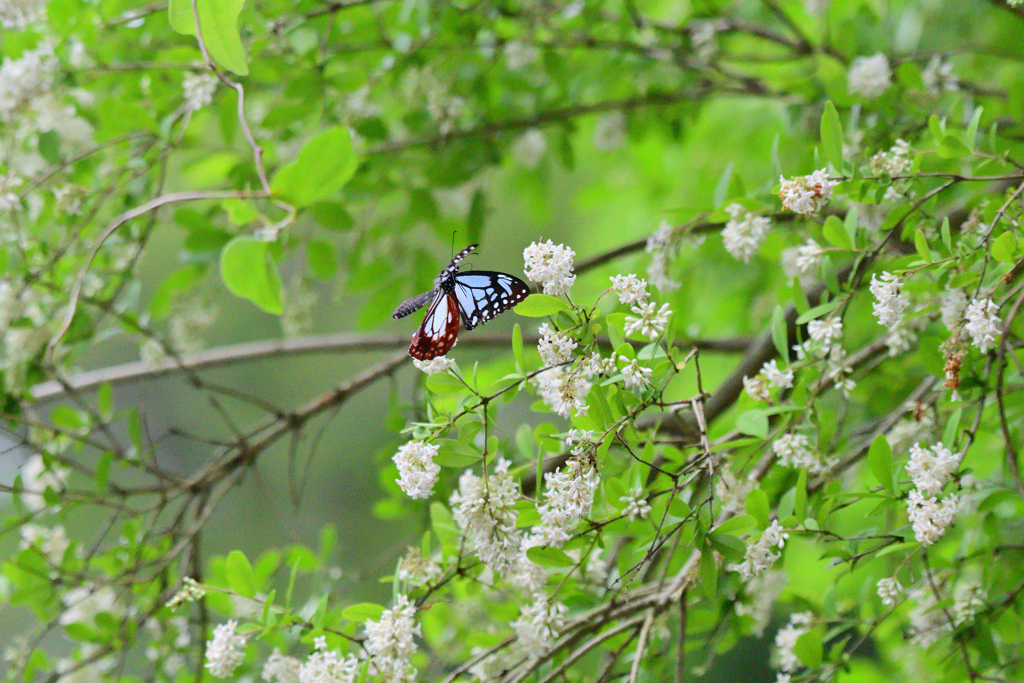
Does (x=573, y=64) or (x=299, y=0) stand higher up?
(x=573, y=64)

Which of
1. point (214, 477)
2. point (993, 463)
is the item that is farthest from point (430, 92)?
point (993, 463)

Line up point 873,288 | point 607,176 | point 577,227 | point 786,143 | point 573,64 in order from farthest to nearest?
point 577,227, point 607,176, point 573,64, point 786,143, point 873,288

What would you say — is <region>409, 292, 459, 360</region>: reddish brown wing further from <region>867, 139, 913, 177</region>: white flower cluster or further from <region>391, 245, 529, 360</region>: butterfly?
<region>867, 139, 913, 177</region>: white flower cluster

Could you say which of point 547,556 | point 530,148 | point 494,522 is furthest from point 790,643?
point 530,148

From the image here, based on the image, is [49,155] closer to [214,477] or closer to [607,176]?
[214,477]

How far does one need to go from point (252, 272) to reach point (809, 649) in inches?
32.1

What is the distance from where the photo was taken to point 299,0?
1241 millimetres

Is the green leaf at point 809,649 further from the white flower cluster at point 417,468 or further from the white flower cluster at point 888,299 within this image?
the white flower cluster at point 417,468

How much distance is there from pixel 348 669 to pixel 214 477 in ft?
2.30

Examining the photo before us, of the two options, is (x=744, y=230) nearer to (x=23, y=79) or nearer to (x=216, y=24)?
(x=216, y=24)

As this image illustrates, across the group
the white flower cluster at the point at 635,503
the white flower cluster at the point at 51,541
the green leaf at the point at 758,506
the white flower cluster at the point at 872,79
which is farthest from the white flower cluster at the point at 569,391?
the white flower cluster at the point at 51,541

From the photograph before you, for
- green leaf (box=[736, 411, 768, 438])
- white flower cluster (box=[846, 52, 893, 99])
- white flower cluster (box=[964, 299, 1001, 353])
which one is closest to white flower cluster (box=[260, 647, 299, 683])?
green leaf (box=[736, 411, 768, 438])

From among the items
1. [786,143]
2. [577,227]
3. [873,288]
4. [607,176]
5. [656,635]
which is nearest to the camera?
[873,288]

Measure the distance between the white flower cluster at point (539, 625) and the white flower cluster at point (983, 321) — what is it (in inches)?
18.5
